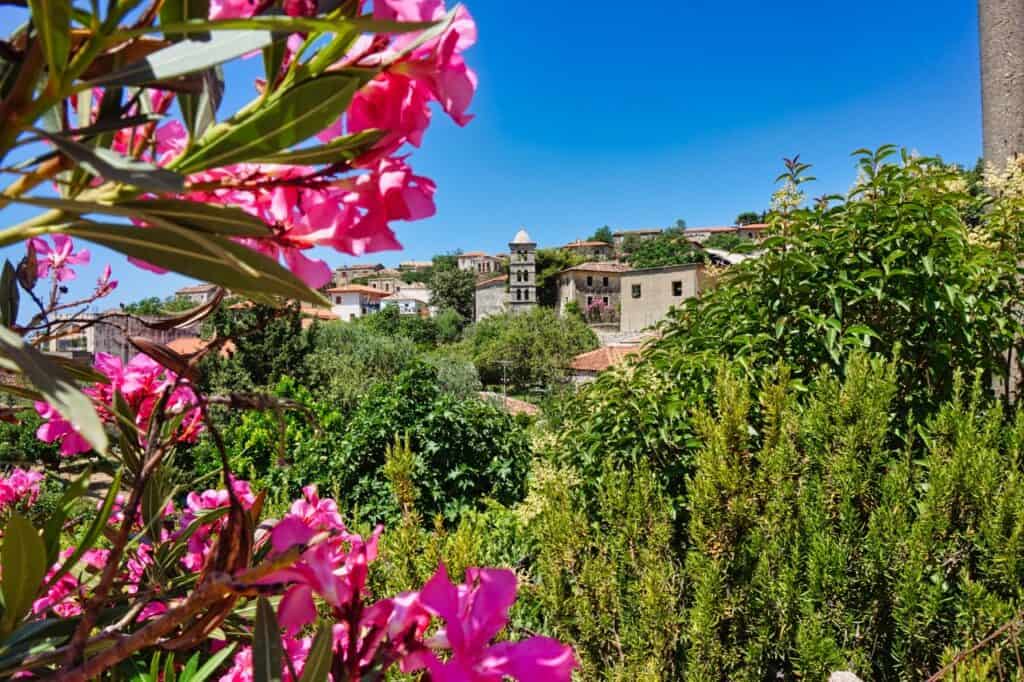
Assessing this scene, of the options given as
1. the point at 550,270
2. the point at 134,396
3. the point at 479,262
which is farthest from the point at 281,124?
the point at 479,262

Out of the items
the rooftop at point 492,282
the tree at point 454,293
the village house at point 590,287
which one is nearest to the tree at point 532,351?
the village house at point 590,287

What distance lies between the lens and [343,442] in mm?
4754

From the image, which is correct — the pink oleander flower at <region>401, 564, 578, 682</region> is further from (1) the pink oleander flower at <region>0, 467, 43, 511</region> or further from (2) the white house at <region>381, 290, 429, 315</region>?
(2) the white house at <region>381, 290, 429, 315</region>

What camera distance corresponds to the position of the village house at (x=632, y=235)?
6049 centimetres

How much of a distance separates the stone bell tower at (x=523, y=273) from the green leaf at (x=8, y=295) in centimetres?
3924

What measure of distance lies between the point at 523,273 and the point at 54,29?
40181mm

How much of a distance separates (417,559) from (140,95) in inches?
48.6

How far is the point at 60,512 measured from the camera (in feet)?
1.69

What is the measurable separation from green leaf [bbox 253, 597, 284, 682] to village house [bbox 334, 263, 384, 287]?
196 feet

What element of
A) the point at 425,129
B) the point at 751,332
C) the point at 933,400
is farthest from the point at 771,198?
the point at 425,129

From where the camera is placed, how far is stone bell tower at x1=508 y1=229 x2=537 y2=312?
39.9m

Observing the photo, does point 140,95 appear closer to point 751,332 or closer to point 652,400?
point 652,400

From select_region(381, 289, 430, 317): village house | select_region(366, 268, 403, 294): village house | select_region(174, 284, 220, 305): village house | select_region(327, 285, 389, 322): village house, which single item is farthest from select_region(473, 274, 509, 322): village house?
select_region(174, 284, 220, 305): village house

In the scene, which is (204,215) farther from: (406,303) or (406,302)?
(406,302)
